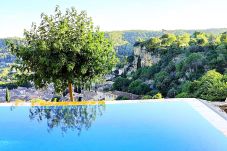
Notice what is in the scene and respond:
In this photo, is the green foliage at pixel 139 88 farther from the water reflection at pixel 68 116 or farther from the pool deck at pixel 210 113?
the water reflection at pixel 68 116

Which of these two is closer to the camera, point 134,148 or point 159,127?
point 134,148

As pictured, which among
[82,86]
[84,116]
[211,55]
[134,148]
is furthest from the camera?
[211,55]

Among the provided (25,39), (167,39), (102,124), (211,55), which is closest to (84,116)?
(102,124)

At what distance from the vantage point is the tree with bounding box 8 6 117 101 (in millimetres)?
7363

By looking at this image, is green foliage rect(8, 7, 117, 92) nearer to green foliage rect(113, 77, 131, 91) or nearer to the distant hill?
green foliage rect(113, 77, 131, 91)

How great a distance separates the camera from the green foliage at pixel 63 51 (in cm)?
736

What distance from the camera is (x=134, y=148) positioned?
4.04m

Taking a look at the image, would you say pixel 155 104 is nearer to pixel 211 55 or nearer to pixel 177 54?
pixel 211 55

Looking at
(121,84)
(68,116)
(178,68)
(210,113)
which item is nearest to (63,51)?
(68,116)

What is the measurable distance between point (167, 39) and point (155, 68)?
26.8 ft

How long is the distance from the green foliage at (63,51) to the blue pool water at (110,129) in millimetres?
1236

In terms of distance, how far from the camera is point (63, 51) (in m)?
7.44

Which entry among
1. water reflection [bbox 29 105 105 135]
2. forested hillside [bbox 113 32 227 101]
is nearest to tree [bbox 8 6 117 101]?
water reflection [bbox 29 105 105 135]

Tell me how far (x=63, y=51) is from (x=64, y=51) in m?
0.02
